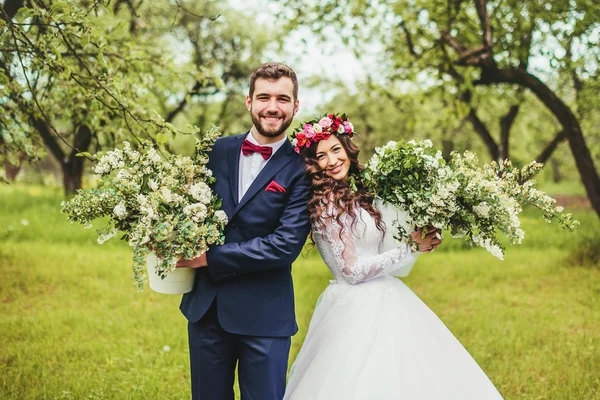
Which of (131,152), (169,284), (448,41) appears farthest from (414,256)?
(448,41)

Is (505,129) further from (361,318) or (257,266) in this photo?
(257,266)

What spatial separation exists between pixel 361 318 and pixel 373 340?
0.15m

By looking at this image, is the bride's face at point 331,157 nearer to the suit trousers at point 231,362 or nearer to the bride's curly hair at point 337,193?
the bride's curly hair at point 337,193

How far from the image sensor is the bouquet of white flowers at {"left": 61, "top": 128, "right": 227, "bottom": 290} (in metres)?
2.79

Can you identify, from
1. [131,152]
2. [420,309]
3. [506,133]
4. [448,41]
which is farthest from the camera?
[506,133]

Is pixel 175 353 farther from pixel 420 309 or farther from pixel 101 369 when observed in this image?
pixel 420 309

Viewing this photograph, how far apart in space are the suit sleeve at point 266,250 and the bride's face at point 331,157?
13.5 inches

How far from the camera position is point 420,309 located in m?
3.55

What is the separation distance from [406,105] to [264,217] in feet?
29.7

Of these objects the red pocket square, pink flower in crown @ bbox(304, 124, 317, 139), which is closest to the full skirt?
the red pocket square

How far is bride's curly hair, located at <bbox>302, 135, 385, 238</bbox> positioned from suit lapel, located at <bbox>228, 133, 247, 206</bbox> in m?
0.40

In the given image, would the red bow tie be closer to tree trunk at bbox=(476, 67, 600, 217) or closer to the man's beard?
the man's beard

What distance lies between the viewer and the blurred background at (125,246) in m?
4.96

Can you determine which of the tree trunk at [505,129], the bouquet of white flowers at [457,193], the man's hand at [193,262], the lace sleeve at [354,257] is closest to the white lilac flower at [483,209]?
the bouquet of white flowers at [457,193]
